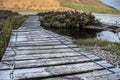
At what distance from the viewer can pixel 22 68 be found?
4496 mm

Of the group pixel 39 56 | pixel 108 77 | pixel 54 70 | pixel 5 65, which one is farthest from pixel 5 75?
pixel 108 77

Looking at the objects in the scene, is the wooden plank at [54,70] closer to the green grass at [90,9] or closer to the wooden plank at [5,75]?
the wooden plank at [5,75]

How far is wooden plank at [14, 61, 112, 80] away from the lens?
4150mm

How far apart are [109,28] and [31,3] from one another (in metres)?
35.2

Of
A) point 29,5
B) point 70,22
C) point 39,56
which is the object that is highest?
point 29,5

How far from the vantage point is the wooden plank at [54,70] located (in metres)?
4.15

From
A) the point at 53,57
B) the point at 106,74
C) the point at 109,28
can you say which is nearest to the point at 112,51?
the point at 53,57

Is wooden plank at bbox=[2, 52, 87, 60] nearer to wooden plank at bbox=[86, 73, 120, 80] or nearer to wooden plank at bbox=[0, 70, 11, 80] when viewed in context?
wooden plank at bbox=[0, 70, 11, 80]

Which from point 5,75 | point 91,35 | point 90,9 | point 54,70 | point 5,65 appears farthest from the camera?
point 90,9

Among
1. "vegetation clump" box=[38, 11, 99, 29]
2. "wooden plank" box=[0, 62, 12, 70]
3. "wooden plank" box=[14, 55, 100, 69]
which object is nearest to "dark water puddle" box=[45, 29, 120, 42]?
"vegetation clump" box=[38, 11, 99, 29]

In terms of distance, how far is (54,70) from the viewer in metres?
4.45

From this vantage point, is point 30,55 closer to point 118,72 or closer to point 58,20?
point 118,72

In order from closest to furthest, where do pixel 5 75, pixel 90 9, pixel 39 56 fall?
pixel 5 75 → pixel 39 56 → pixel 90 9

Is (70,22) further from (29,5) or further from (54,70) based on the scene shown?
(29,5)
